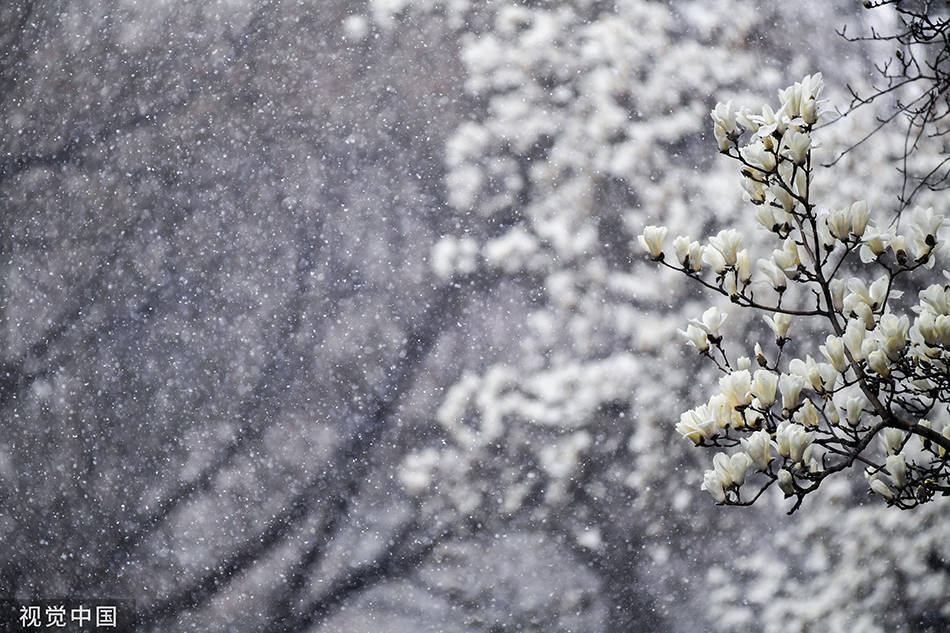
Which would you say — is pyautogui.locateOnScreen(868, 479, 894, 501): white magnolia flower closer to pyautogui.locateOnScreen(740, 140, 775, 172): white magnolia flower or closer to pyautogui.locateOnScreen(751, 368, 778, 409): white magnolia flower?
pyautogui.locateOnScreen(751, 368, 778, 409): white magnolia flower

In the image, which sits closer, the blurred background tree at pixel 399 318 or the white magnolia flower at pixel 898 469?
the white magnolia flower at pixel 898 469

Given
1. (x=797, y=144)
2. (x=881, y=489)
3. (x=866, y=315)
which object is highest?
(x=797, y=144)

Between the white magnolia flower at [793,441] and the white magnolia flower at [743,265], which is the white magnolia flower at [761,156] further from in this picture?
the white magnolia flower at [793,441]

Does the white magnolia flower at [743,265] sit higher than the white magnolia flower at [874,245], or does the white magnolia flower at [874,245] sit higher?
the white magnolia flower at [743,265]

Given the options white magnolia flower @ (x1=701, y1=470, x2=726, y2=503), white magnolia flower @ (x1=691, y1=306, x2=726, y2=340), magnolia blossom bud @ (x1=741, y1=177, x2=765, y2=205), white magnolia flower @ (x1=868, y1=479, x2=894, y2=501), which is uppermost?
magnolia blossom bud @ (x1=741, y1=177, x2=765, y2=205)

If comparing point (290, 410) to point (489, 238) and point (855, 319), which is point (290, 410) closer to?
point (489, 238)

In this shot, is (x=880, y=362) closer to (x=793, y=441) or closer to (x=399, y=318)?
(x=793, y=441)

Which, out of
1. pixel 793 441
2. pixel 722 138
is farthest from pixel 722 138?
pixel 793 441

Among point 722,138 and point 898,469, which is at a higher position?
point 722,138

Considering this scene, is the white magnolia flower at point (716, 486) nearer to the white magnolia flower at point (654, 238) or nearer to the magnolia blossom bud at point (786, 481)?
the magnolia blossom bud at point (786, 481)

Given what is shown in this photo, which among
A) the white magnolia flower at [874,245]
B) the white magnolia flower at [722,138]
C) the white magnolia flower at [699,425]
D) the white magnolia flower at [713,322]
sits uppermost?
the white magnolia flower at [722,138]

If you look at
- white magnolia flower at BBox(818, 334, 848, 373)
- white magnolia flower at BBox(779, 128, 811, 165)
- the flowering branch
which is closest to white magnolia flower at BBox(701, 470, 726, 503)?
the flowering branch

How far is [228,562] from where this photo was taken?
2.36 ft

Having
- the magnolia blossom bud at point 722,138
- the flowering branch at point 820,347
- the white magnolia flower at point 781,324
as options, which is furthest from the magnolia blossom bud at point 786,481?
the magnolia blossom bud at point 722,138
